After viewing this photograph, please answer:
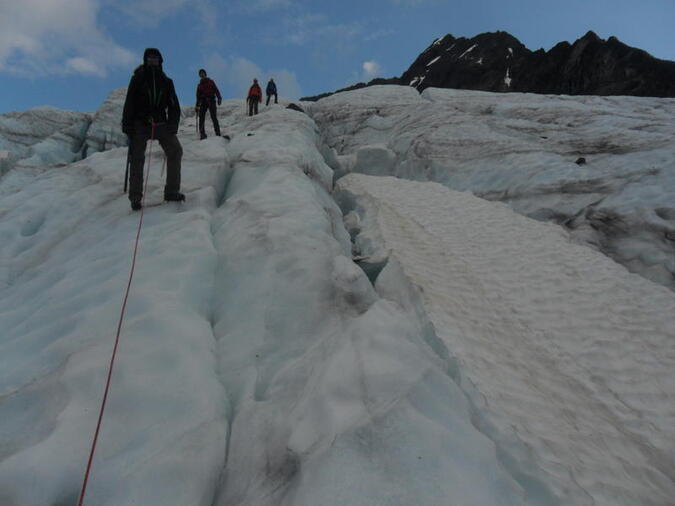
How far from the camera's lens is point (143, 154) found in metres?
5.47

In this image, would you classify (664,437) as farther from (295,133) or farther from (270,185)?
(295,133)

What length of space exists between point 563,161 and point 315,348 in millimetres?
10462

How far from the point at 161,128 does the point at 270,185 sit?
78.4 inches

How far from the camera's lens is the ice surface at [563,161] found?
782 centimetres

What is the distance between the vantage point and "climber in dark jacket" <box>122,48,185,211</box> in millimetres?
5156

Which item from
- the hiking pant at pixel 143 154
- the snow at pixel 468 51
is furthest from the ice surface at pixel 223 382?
the snow at pixel 468 51

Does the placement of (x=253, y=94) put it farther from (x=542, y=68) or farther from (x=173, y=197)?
(x=542, y=68)

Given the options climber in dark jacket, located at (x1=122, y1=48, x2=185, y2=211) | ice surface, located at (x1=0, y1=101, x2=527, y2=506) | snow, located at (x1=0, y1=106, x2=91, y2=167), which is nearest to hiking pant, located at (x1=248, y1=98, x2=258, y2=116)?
snow, located at (x1=0, y1=106, x2=91, y2=167)

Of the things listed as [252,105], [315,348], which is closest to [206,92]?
[252,105]

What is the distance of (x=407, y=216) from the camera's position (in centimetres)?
924

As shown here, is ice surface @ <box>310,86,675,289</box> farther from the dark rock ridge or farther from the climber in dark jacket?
the dark rock ridge

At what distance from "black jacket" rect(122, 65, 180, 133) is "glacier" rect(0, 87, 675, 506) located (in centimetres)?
120

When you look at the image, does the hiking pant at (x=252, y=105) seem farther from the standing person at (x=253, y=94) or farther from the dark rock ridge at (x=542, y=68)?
the dark rock ridge at (x=542, y=68)

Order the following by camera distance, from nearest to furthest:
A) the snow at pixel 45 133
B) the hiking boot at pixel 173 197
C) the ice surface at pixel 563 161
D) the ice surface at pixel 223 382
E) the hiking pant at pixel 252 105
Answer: the ice surface at pixel 223 382 → the hiking boot at pixel 173 197 → the ice surface at pixel 563 161 → the hiking pant at pixel 252 105 → the snow at pixel 45 133
